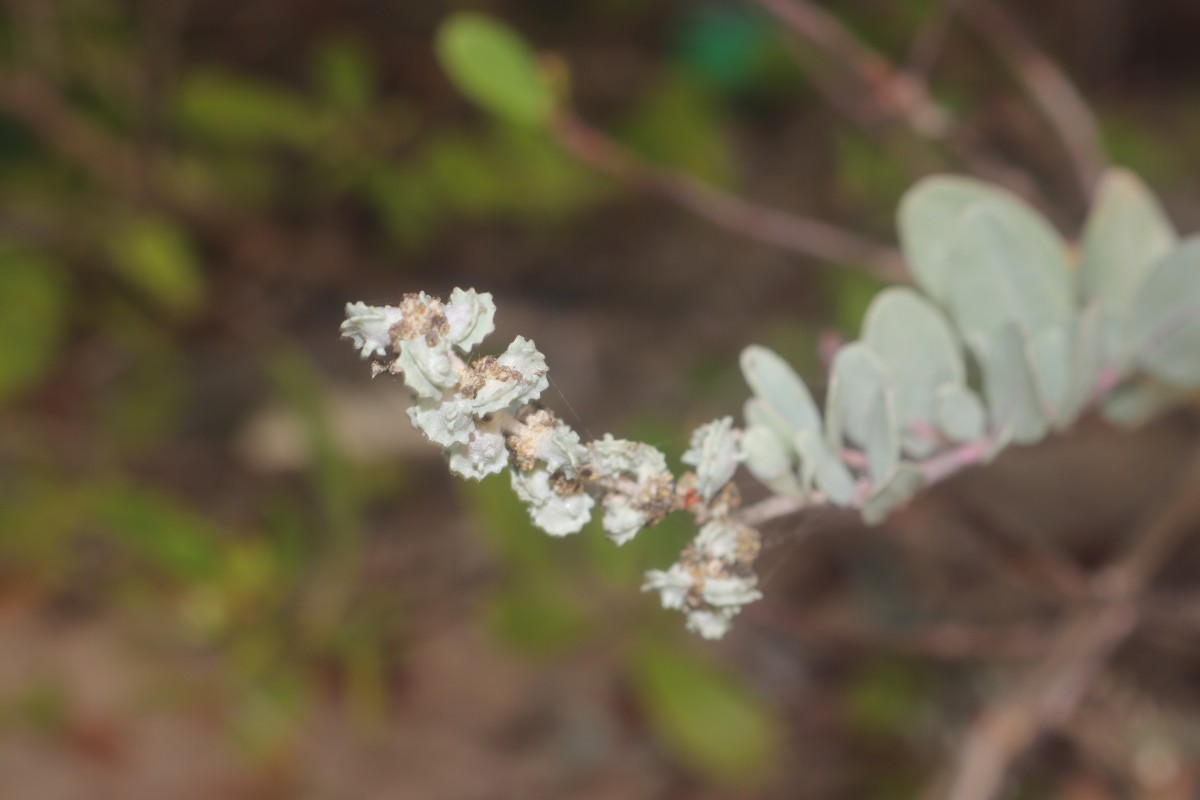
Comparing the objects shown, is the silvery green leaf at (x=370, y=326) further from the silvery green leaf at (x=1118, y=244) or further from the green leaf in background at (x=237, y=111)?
the green leaf in background at (x=237, y=111)

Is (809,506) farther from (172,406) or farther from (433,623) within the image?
(172,406)

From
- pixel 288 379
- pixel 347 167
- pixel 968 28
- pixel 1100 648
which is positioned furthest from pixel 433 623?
pixel 968 28

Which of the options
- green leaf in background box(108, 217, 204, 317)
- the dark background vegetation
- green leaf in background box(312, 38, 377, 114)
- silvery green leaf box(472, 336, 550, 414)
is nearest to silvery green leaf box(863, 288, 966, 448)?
silvery green leaf box(472, 336, 550, 414)

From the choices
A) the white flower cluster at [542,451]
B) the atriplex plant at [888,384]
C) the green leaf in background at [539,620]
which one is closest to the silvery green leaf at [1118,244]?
the atriplex plant at [888,384]

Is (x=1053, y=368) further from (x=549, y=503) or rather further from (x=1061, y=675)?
(x=1061, y=675)

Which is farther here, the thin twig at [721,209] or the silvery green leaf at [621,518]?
the thin twig at [721,209]

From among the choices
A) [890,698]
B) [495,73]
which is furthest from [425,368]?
[890,698]
